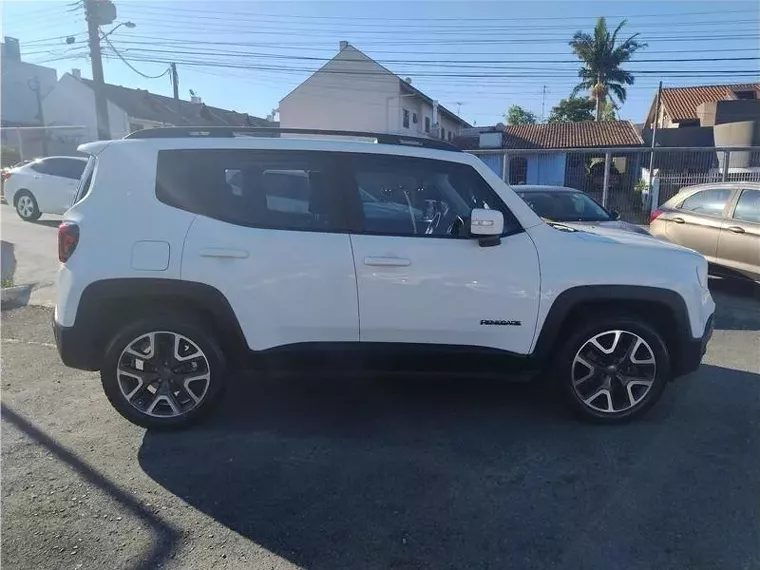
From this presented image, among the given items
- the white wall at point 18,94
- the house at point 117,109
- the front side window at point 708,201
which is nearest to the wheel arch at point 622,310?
the front side window at point 708,201

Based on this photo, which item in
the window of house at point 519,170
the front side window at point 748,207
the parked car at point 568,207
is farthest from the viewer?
the window of house at point 519,170

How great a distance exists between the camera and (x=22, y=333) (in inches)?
230

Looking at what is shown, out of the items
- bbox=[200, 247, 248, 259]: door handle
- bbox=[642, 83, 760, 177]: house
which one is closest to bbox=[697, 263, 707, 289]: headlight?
bbox=[200, 247, 248, 259]: door handle

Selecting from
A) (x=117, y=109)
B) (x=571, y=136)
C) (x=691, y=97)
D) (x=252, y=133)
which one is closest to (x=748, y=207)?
(x=252, y=133)

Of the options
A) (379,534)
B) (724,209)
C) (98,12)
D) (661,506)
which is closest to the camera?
(379,534)

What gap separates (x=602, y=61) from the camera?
47.8m

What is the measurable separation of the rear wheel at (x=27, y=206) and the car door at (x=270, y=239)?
12521 mm

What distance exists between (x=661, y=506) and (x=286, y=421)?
2.33 metres

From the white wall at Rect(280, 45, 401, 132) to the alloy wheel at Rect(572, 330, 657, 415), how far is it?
3455cm

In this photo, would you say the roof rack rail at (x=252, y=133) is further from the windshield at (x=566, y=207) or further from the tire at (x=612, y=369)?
the windshield at (x=566, y=207)

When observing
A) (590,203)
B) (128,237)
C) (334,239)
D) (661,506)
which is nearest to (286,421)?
(334,239)

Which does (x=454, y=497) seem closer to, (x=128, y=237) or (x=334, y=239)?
(x=334, y=239)

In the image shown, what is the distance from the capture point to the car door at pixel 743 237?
744cm

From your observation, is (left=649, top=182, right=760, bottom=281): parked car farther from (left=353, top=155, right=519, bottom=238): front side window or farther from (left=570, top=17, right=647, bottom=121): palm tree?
(left=570, top=17, right=647, bottom=121): palm tree
